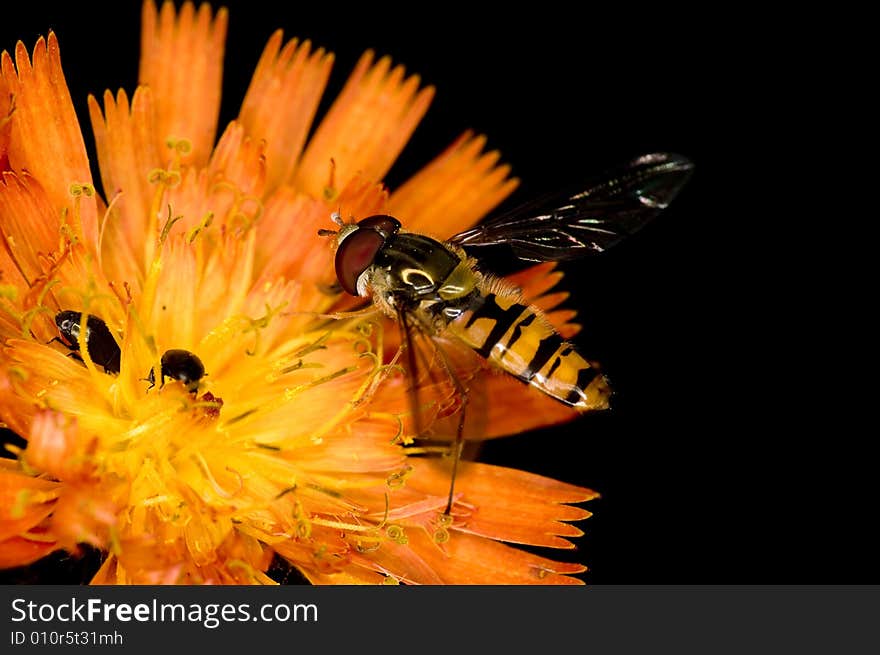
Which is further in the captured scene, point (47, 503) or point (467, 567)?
point (467, 567)

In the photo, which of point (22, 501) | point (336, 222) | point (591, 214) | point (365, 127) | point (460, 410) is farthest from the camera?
point (365, 127)

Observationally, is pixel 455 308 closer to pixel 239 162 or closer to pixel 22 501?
pixel 239 162

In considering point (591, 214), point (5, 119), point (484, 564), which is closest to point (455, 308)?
Result: point (591, 214)

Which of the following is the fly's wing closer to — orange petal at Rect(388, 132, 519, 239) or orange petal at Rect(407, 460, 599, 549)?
orange petal at Rect(388, 132, 519, 239)

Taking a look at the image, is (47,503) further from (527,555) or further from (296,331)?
(527,555)

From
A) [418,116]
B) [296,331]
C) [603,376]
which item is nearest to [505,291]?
[603,376]

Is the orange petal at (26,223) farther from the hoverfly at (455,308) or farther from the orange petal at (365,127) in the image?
the orange petal at (365,127)
